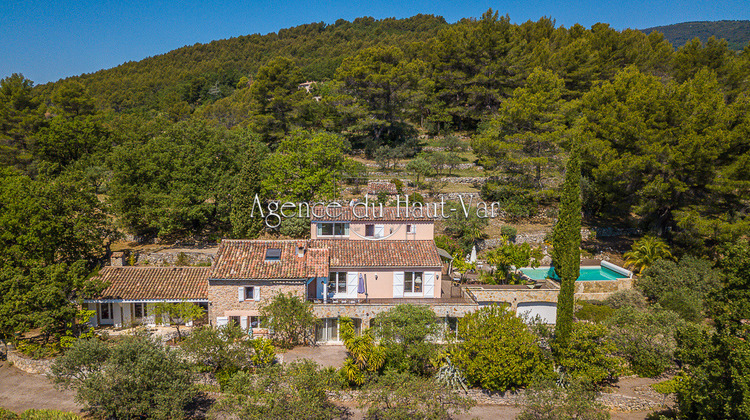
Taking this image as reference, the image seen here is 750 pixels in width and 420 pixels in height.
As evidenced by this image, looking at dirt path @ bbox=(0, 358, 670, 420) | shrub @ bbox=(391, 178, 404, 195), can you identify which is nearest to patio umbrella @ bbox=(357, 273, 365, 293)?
dirt path @ bbox=(0, 358, 670, 420)

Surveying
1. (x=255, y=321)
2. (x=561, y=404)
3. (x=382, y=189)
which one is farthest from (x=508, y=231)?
(x=255, y=321)

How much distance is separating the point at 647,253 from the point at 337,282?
2283 cm

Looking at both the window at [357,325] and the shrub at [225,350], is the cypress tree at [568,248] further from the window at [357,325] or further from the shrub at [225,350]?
the shrub at [225,350]

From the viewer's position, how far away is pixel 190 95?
341ft

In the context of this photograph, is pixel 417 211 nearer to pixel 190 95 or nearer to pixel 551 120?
pixel 551 120

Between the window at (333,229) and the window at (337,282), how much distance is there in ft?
12.1

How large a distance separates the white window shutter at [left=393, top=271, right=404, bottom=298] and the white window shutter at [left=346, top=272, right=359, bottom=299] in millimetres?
2257

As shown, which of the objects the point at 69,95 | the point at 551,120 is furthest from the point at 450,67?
the point at 69,95

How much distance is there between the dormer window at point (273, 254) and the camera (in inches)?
1028

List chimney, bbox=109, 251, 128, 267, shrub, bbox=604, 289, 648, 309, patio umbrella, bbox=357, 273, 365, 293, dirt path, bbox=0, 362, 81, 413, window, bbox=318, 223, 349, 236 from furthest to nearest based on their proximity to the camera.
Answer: chimney, bbox=109, 251, 128, 267, window, bbox=318, 223, 349, 236, shrub, bbox=604, 289, 648, 309, patio umbrella, bbox=357, 273, 365, 293, dirt path, bbox=0, 362, 81, 413

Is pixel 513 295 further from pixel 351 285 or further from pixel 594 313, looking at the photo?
pixel 351 285

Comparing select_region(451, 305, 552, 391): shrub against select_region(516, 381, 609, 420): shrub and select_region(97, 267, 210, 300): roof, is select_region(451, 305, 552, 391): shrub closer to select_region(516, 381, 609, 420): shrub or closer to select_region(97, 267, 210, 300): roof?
select_region(516, 381, 609, 420): shrub

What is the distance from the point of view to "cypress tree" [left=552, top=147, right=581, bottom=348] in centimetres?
2366

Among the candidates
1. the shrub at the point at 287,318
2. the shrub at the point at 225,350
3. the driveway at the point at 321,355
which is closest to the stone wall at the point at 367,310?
the shrub at the point at 287,318
